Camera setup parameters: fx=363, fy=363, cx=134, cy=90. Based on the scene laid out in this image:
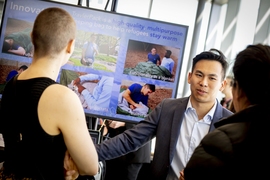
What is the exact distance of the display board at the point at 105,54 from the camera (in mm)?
2961

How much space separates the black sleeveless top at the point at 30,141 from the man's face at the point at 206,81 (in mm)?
1205

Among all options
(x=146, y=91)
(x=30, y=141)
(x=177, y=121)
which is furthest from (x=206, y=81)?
(x=30, y=141)

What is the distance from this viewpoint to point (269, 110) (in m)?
1.22

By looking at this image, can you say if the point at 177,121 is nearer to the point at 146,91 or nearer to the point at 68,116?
the point at 146,91

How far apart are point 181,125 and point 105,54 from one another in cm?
89

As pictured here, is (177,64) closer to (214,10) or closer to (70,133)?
(70,133)

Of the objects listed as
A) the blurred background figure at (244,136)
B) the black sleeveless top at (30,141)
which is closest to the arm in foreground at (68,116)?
the black sleeveless top at (30,141)

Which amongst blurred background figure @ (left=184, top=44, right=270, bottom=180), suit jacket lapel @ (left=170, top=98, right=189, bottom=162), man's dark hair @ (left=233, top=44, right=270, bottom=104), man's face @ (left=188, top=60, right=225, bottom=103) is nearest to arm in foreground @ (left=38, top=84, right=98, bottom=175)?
blurred background figure @ (left=184, top=44, right=270, bottom=180)

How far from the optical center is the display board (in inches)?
117

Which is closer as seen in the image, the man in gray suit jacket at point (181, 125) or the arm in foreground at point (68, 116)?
the arm in foreground at point (68, 116)

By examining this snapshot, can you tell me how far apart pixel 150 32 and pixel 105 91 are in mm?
620

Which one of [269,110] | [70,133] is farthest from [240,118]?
[70,133]

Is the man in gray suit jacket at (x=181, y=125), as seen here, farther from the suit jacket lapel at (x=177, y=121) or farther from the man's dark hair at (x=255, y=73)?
the man's dark hair at (x=255, y=73)

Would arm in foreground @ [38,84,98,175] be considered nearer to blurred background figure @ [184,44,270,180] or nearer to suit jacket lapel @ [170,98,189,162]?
blurred background figure @ [184,44,270,180]
